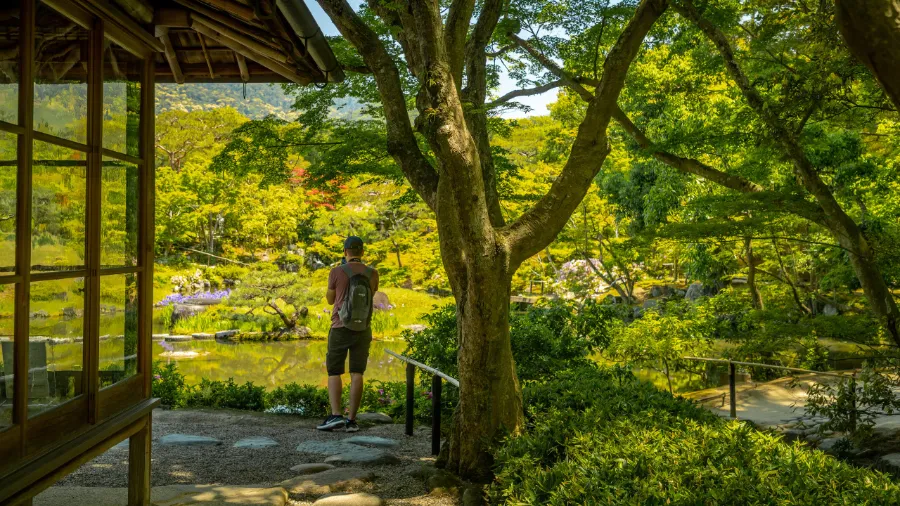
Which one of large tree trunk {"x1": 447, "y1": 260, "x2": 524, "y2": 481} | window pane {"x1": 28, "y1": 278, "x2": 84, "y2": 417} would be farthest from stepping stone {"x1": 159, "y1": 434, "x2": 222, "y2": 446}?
window pane {"x1": 28, "y1": 278, "x2": 84, "y2": 417}

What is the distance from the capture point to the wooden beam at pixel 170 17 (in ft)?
11.0

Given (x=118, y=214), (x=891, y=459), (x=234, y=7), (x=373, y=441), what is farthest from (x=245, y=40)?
(x=891, y=459)

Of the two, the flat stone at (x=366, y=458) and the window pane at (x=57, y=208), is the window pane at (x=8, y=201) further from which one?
the flat stone at (x=366, y=458)

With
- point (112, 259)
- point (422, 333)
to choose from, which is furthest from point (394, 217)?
point (112, 259)

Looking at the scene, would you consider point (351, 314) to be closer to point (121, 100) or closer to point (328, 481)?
point (328, 481)

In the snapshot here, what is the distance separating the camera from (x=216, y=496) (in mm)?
3617

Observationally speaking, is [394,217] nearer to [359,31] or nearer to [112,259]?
[359,31]

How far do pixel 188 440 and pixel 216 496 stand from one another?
195 cm

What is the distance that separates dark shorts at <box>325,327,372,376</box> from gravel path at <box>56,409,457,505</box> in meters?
0.56

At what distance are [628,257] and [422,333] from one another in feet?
27.5

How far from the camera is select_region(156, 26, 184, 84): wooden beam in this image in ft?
11.2

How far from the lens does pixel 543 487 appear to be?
114 inches

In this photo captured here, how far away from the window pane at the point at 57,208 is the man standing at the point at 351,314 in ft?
9.84

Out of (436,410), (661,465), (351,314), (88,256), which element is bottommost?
(436,410)
